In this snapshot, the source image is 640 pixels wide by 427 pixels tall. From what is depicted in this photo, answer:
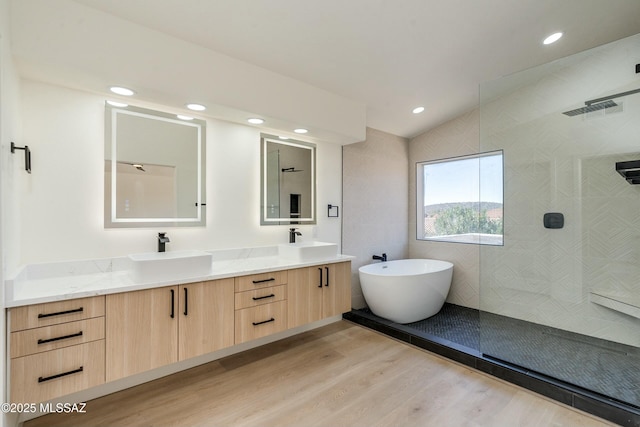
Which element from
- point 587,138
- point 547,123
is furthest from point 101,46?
point 587,138

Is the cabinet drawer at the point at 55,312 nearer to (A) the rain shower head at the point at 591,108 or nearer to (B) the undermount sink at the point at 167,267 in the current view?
(B) the undermount sink at the point at 167,267

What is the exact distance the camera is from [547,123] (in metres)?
2.80

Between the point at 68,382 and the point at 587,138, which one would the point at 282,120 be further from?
the point at 587,138

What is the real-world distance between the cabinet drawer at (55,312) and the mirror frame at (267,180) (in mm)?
1499

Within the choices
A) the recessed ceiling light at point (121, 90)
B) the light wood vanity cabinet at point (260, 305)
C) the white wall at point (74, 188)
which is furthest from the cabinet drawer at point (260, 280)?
the recessed ceiling light at point (121, 90)

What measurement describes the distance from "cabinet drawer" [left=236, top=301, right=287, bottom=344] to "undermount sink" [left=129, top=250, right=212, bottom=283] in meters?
0.45

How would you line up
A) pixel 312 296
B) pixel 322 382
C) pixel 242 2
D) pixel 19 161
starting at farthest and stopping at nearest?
1. pixel 312 296
2. pixel 322 382
3. pixel 242 2
4. pixel 19 161

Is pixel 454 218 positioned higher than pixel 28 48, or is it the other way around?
pixel 28 48

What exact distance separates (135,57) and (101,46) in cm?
17

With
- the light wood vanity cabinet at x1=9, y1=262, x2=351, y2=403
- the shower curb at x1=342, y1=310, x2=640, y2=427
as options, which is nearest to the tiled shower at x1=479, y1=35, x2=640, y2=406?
the shower curb at x1=342, y1=310, x2=640, y2=427

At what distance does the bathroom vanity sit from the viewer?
150 cm

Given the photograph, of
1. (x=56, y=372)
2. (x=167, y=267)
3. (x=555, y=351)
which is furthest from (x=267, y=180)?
(x=555, y=351)

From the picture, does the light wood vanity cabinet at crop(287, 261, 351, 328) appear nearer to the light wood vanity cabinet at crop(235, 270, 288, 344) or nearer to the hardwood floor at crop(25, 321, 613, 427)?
the light wood vanity cabinet at crop(235, 270, 288, 344)

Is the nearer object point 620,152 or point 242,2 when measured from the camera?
point 242,2
